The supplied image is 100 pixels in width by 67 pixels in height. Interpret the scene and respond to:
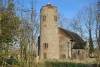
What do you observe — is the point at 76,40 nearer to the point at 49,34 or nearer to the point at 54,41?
the point at 54,41

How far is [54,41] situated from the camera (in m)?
69.6

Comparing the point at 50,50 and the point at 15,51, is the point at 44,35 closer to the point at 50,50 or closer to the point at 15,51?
the point at 50,50

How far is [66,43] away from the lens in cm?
7569

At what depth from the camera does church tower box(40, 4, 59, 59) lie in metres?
68.9

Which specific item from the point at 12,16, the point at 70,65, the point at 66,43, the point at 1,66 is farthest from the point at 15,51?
the point at 66,43

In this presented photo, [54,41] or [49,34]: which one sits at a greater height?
[49,34]

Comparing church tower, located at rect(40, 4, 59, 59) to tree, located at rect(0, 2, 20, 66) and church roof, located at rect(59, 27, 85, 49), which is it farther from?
tree, located at rect(0, 2, 20, 66)

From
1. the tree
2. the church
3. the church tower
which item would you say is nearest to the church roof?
the church

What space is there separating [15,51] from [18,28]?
2757 millimetres

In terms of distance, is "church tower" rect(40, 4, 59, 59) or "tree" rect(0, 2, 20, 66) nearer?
"tree" rect(0, 2, 20, 66)

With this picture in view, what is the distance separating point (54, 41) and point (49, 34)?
2308 mm

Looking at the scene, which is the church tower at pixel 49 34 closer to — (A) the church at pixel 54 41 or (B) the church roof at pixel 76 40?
(A) the church at pixel 54 41

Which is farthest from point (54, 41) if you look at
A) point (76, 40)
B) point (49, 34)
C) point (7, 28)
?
point (7, 28)

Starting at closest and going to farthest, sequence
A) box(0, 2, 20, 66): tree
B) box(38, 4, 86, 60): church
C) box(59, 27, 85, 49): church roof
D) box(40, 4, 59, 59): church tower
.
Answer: box(0, 2, 20, 66): tree → box(40, 4, 59, 59): church tower → box(38, 4, 86, 60): church → box(59, 27, 85, 49): church roof
